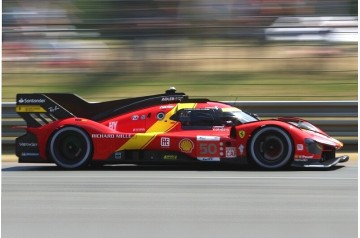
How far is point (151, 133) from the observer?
10539mm

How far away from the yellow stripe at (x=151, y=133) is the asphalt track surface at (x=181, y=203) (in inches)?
15.4

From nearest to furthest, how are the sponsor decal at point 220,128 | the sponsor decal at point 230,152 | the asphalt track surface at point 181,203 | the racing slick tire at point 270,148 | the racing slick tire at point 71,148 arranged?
the asphalt track surface at point 181,203, the racing slick tire at point 270,148, the sponsor decal at point 230,152, the sponsor decal at point 220,128, the racing slick tire at point 71,148

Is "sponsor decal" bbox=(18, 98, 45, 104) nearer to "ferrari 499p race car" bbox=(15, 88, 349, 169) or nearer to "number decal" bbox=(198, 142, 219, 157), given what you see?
"ferrari 499p race car" bbox=(15, 88, 349, 169)

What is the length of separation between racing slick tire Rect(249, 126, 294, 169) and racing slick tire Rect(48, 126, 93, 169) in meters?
2.42

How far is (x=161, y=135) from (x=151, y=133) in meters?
0.18

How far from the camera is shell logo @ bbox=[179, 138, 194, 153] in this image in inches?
406

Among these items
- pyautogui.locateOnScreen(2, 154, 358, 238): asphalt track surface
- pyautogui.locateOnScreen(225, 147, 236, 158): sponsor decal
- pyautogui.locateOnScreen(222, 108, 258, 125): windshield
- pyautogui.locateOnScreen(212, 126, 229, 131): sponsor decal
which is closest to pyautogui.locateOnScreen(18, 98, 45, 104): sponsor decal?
pyautogui.locateOnScreen(2, 154, 358, 238): asphalt track surface

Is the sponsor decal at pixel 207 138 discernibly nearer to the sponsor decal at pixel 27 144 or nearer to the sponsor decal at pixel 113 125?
the sponsor decal at pixel 113 125

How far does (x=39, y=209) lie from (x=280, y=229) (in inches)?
94.1

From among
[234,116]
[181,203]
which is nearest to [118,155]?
[234,116]

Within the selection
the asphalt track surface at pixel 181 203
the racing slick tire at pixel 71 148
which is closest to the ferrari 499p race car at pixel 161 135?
the racing slick tire at pixel 71 148

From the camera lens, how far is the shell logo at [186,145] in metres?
10.3

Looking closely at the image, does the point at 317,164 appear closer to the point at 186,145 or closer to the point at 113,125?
the point at 186,145

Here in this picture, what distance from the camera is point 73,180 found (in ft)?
30.3
